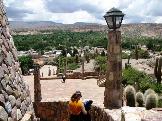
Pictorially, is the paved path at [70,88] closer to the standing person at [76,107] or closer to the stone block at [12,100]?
the standing person at [76,107]

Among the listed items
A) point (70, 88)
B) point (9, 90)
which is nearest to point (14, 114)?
point (9, 90)

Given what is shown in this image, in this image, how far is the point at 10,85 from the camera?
639cm

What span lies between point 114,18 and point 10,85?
346cm

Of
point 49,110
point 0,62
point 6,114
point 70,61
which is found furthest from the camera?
point 70,61

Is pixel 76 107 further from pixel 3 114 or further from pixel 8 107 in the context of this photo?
pixel 3 114

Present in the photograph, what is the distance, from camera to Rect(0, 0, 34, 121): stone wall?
593 centimetres

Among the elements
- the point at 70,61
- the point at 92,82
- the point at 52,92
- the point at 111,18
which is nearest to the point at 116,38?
the point at 111,18

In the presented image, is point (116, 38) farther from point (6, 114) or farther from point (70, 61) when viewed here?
point (70, 61)

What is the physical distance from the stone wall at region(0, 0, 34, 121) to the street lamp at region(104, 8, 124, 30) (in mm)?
2455

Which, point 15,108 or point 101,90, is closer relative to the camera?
point 15,108

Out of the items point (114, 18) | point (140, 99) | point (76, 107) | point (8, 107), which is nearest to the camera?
point (8, 107)

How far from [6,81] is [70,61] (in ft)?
179

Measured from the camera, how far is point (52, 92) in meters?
24.6

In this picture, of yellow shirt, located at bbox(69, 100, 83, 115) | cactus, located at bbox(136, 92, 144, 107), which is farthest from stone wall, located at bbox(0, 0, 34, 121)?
cactus, located at bbox(136, 92, 144, 107)
